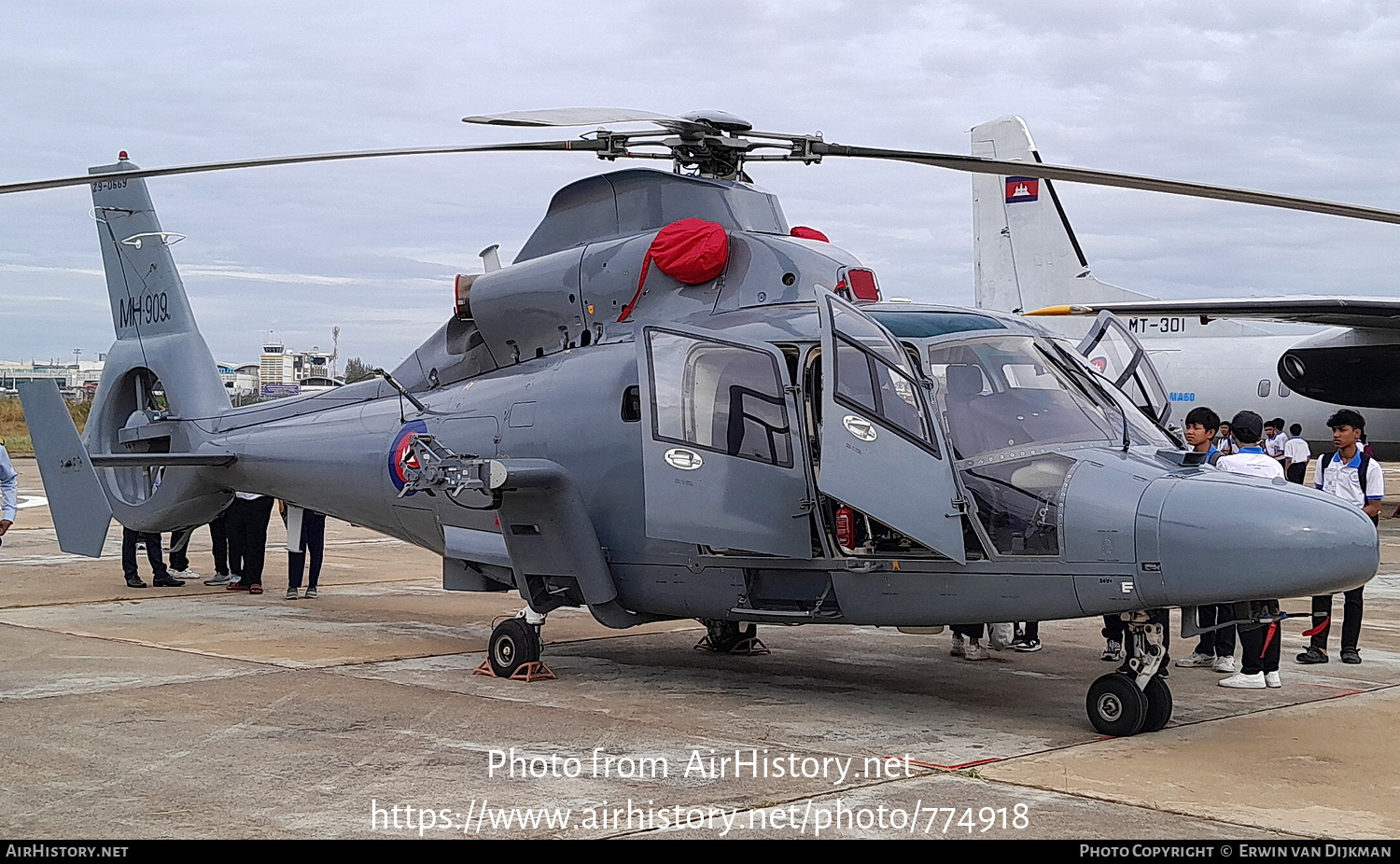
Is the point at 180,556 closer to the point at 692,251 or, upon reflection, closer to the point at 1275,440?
the point at 692,251

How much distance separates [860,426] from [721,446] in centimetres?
93

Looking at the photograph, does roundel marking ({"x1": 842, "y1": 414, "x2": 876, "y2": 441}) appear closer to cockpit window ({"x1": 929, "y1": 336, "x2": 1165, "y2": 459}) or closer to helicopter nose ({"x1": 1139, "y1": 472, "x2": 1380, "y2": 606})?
cockpit window ({"x1": 929, "y1": 336, "x2": 1165, "y2": 459})

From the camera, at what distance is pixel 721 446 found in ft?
23.9

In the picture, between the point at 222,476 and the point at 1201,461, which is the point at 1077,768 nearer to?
the point at 1201,461

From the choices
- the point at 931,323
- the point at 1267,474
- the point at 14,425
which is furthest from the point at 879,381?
the point at 14,425

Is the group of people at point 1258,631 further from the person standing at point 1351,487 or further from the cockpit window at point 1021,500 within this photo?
the cockpit window at point 1021,500

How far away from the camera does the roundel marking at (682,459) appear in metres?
7.18

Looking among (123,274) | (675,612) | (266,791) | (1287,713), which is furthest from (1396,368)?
(266,791)

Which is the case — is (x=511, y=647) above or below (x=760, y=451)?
below

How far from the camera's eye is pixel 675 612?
26.4 feet

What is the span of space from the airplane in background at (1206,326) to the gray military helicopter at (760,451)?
11.3 m

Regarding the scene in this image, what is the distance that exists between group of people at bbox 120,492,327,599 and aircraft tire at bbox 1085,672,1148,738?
27.3 feet

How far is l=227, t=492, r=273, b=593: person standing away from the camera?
1321cm

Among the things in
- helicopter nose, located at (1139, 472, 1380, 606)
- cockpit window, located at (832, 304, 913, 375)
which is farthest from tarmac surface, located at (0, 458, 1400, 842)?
cockpit window, located at (832, 304, 913, 375)
